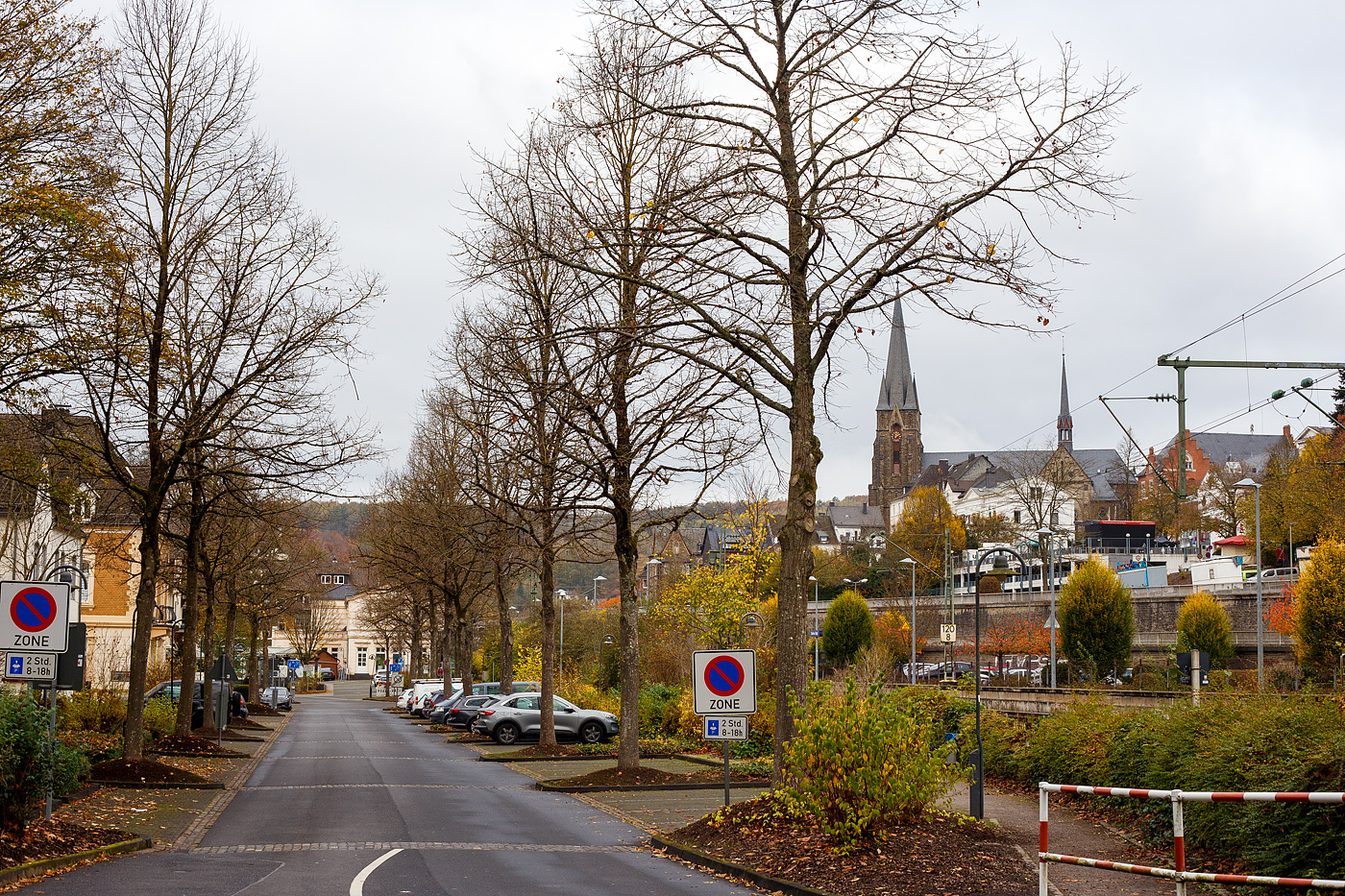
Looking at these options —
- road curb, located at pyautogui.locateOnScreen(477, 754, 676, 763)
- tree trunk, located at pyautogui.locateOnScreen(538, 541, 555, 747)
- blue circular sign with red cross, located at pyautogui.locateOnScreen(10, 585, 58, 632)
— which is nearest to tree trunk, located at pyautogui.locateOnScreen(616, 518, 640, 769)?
tree trunk, located at pyautogui.locateOnScreen(538, 541, 555, 747)

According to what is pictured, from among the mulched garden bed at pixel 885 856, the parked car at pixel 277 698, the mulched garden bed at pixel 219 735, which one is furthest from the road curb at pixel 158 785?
the parked car at pixel 277 698

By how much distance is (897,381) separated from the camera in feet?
553

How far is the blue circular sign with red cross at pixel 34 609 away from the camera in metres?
13.7

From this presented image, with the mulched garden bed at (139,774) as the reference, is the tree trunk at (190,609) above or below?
above

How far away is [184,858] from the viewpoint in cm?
1263

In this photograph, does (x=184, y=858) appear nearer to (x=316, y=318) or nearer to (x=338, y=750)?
(x=316, y=318)

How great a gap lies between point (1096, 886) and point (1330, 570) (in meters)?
31.6

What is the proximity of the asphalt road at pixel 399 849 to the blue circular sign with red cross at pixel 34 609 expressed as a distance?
9.65 feet

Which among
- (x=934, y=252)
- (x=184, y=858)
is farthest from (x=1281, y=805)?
(x=184, y=858)

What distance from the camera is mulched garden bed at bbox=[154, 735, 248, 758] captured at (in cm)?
2608

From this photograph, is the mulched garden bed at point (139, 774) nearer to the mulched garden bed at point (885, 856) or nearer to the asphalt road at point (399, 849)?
the asphalt road at point (399, 849)

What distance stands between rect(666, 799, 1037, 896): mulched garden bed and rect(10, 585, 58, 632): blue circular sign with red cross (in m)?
7.71

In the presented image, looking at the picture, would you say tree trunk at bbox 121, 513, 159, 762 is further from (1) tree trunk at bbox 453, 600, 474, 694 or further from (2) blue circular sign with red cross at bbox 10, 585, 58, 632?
(1) tree trunk at bbox 453, 600, 474, 694

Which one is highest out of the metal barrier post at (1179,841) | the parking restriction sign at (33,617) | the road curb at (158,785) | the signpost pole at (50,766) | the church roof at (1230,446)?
the church roof at (1230,446)
